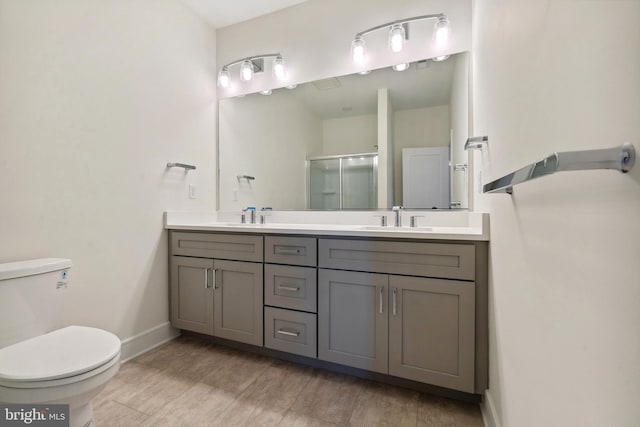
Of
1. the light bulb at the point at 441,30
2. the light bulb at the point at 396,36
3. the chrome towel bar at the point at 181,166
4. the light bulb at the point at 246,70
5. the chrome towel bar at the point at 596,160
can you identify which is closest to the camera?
the chrome towel bar at the point at 596,160

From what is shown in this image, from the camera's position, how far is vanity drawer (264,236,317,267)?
1.64 metres

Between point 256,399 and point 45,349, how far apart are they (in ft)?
3.01

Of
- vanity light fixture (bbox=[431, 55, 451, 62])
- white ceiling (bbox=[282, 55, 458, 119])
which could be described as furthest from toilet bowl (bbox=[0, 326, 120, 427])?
vanity light fixture (bbox=[431, 55, 451, 62])

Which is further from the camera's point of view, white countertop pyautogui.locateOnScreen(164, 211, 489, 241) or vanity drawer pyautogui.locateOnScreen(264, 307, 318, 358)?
vanity drawer pyautogui.locateOnScreen(264, 307, 318, 358)

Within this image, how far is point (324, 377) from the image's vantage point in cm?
163

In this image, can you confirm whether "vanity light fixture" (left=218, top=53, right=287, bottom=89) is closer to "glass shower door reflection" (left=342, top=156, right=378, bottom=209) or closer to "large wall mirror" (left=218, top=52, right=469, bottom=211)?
"large wall mirror" (left=218, top=52, right=469, bottom=211)

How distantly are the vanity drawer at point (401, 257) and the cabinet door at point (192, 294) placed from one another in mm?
886

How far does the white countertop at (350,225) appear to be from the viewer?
137 centimetres

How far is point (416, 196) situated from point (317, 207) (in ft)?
2.46

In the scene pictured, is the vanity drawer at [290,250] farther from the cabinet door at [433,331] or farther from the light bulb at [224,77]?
the light bulb at [224,77]

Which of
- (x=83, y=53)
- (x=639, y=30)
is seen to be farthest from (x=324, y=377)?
(x=83, y=53)

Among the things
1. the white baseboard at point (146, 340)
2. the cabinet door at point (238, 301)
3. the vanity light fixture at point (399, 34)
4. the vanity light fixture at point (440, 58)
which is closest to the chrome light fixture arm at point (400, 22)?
the vanity light fixture at point (399, 34)

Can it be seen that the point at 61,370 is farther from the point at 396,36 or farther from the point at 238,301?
the point at 396,36

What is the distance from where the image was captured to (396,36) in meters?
1.86
